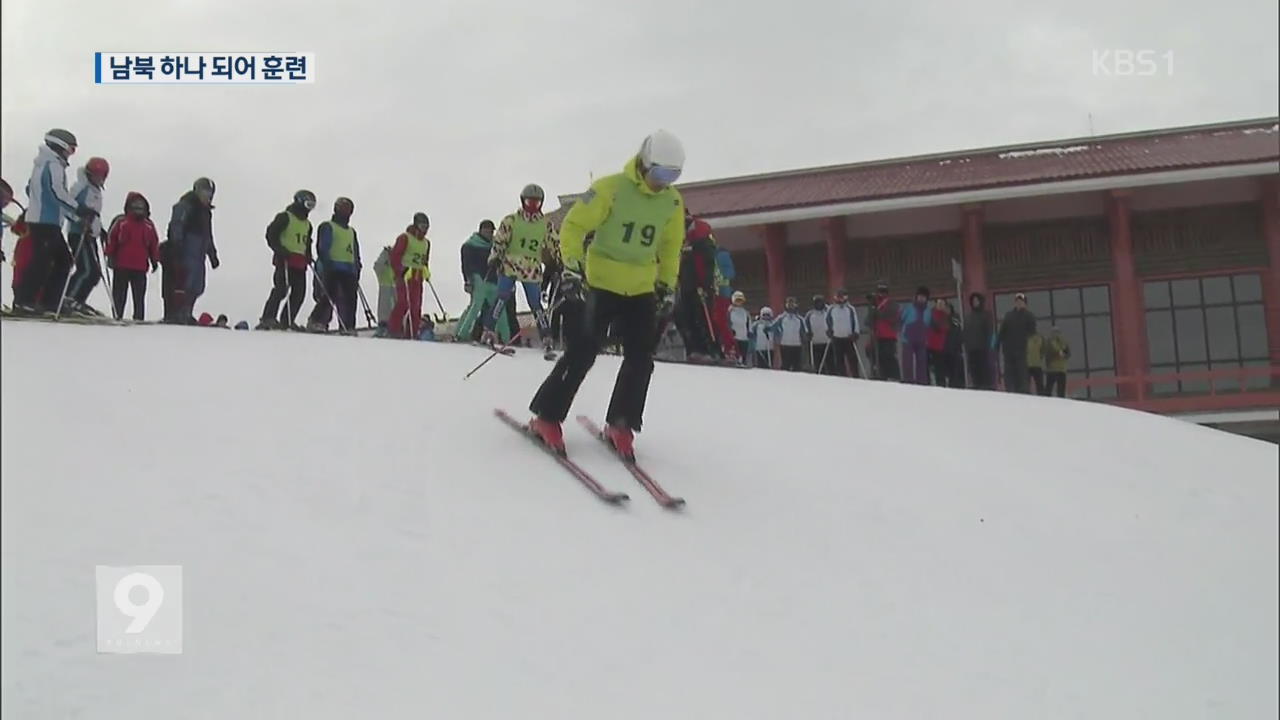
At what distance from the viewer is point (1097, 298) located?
18344mm

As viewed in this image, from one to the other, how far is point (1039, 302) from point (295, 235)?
13.0 metres

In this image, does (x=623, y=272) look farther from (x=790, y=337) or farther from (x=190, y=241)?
(x=790, y=337)

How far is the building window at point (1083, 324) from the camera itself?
59.6ft

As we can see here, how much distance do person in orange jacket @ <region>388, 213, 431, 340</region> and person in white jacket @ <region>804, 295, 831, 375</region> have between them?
434 cm

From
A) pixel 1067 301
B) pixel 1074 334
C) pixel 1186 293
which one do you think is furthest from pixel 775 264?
pixel 1186 293

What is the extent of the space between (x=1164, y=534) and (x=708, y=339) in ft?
16.6

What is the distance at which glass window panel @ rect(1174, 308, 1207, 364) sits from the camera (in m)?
17.8

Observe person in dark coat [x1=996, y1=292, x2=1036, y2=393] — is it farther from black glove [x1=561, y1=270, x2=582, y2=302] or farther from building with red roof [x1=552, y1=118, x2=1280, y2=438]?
black glove [x1=561, y1=270, x2=582, y2=302]

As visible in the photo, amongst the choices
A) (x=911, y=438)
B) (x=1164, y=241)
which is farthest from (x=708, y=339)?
(x=1164, y=241)

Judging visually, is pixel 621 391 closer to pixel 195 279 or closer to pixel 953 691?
pixel 953 691

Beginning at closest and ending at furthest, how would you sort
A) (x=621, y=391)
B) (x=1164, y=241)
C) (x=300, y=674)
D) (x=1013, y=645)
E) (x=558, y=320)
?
(x=300, y=674)
(x=1013, y=645)
(x=621, y=391)
(x=558, y=320)
(x=1164, y=241)

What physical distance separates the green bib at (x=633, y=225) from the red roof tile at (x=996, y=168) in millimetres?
12910

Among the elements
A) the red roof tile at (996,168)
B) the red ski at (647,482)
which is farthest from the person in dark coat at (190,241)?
the red roof tile at (996,168)

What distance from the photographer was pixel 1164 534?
6.01 metres
